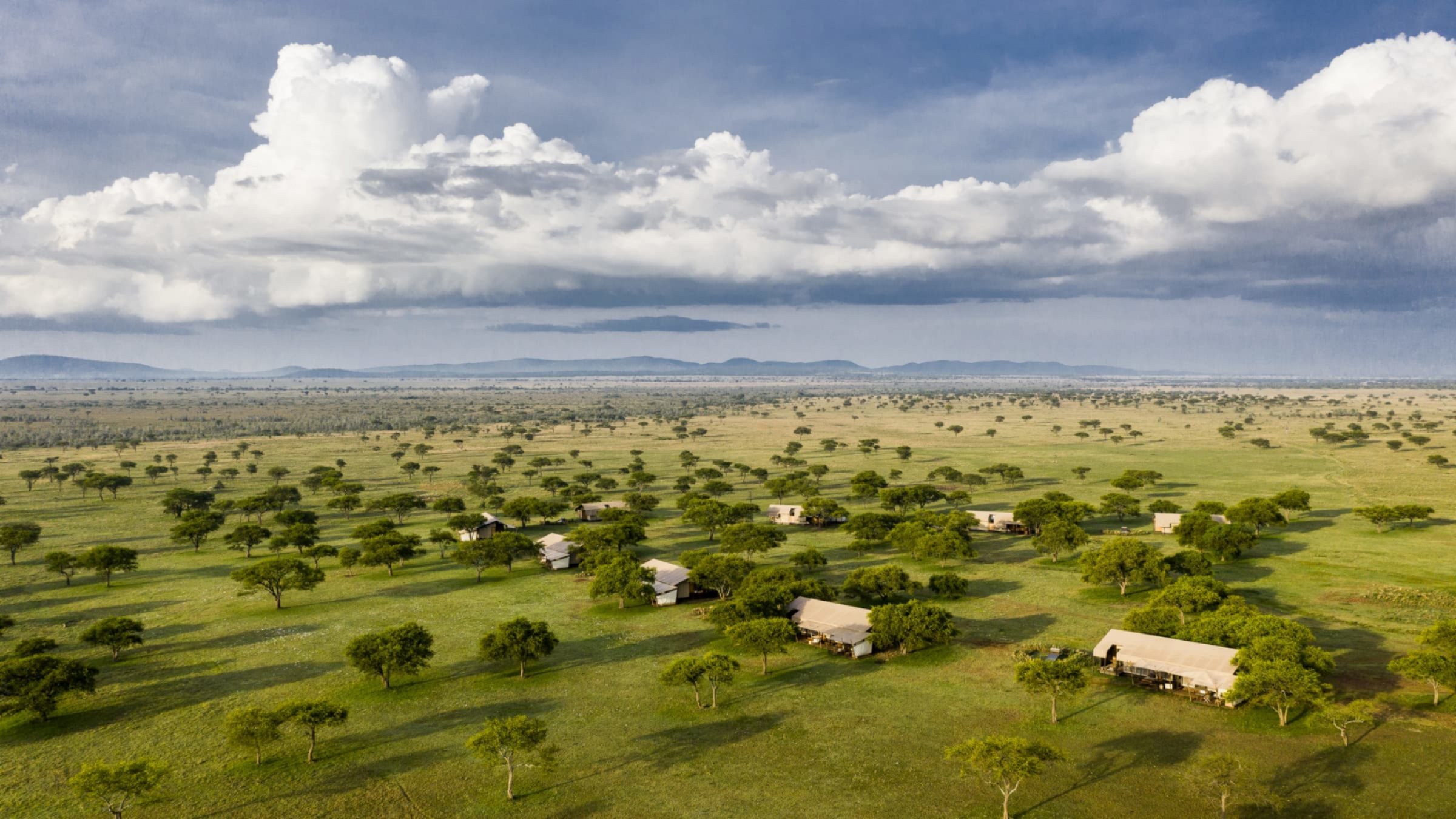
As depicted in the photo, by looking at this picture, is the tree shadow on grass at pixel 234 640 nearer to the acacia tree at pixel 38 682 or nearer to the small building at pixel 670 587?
the acacia tree at pixel 38 682

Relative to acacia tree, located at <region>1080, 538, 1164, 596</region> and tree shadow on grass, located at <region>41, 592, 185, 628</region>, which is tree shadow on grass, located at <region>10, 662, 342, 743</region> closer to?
tree shadow on grass, located at <region>41, 592, 185, 628</region>

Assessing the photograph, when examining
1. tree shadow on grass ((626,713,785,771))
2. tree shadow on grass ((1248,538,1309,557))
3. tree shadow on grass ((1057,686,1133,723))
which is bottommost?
tree shadow on grass ((626,713,785,771))

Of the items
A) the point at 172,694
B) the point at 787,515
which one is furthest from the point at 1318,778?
the point at 787,515

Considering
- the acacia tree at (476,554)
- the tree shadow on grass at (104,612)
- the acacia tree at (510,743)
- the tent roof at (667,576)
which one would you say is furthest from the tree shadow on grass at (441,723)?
the tree shadow on grass at (104,612)

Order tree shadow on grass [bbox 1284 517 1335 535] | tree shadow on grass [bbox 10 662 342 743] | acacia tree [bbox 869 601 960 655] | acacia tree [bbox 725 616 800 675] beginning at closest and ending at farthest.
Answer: tree shadow on grass [bbox 10 662 342 743], acacia tree [bbox 725 616 800 675], acacia tree [bbox 869 601 960 655], tree shadow on grass [bbox 1284 517 1335 535]

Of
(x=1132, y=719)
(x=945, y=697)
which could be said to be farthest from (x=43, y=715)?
(x=1132, y=719)

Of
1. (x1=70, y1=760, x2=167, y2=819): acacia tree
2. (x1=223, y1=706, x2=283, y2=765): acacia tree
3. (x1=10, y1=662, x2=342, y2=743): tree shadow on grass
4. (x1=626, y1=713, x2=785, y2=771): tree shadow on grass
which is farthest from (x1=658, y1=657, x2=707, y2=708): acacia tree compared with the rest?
(x1=10, y1=662, x2=342, y2=743): tree shadow on grass

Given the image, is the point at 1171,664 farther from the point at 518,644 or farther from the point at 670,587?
the point at 518,644

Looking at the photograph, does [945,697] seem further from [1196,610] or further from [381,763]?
[381,763]
